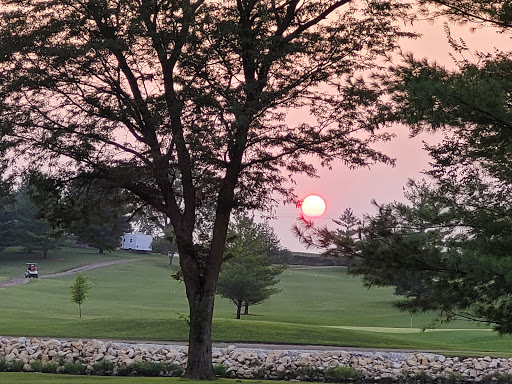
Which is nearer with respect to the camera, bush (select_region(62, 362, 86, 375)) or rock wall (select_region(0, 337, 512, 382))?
bush (select_region(62, 362, 86, 375))

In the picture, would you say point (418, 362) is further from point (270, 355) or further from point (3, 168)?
point (3, 168)

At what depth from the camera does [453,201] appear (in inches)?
452

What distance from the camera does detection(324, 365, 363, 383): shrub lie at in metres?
20.1

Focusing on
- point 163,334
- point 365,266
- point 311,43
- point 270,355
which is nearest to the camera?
point 365,266

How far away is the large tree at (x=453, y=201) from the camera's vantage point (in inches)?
370

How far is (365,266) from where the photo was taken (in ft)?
37.5

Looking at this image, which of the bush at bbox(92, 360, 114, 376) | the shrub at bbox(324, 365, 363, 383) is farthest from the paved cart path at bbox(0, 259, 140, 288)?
the shrub at bbox(324, 365, 363, 383)

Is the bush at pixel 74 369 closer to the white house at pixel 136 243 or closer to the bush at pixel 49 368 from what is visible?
the bush at pixel 49 368

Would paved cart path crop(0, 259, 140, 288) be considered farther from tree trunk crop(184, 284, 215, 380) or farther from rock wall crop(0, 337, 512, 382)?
tree trunk crop(184, 284, 215, 380)

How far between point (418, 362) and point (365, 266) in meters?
11.3

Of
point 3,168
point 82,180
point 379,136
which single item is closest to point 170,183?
point 82,180

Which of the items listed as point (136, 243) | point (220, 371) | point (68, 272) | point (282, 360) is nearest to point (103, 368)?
point (220, 371)

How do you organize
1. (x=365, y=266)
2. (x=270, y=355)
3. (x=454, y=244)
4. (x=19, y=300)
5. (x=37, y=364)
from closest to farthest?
1. (x=454, y=244)
2. (x=365, y=266)
3. (x=37, y=364)
4. (x=270, y=355)
5. (x=19, y=300)

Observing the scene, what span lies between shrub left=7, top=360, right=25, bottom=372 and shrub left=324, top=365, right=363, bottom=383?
8239 mm
